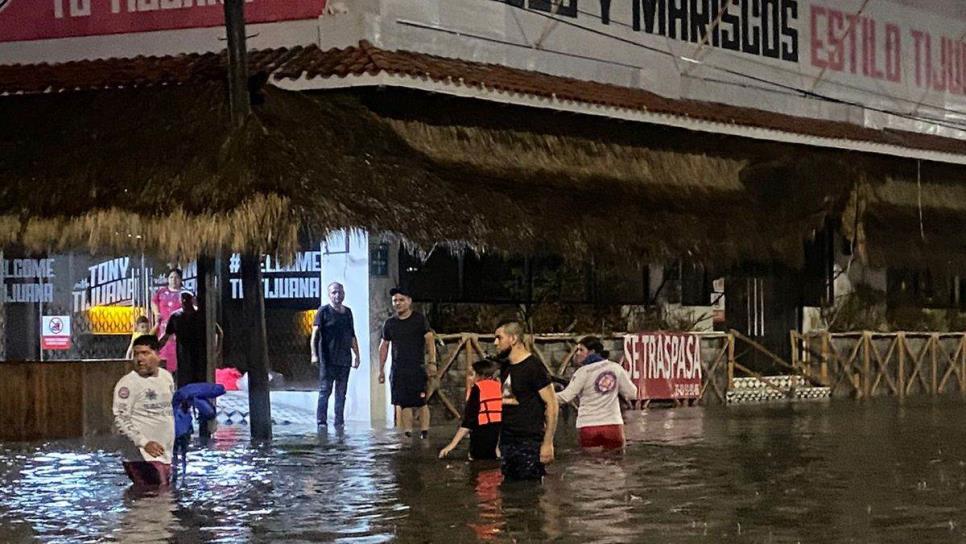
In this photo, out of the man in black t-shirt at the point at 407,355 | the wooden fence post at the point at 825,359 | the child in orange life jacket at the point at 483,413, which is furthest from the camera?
the wooden fence post at the point at 825,359

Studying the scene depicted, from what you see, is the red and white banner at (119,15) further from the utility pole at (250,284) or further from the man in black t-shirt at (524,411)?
the man in black t-shirt at (524,411)

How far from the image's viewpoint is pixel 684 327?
26531mm

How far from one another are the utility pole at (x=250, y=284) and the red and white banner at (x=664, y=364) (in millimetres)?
7116

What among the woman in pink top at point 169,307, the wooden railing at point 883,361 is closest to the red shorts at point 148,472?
the woman in pink top at point 169,307

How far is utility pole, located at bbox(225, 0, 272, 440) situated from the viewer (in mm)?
17719

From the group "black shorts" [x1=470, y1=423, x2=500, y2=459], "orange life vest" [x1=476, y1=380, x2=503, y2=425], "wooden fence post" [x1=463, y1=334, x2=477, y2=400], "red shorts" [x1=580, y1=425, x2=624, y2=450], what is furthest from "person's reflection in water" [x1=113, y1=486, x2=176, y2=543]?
"wooden fence post" [x1=463, y1=334, x2=477, y2=400]

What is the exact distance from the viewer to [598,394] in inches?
662

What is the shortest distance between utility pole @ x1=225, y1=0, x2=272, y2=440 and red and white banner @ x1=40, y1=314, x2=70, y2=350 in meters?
6.04

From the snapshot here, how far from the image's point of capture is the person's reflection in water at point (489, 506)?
11.2 metres

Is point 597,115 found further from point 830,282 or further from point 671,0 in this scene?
point 830,282

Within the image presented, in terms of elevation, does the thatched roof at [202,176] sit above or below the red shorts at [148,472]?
above

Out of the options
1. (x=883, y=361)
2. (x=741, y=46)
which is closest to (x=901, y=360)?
(x=883, y=361)

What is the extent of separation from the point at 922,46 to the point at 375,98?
48.3 ft

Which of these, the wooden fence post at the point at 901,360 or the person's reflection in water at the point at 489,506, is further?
the wooden fence post at the point at 901,360
